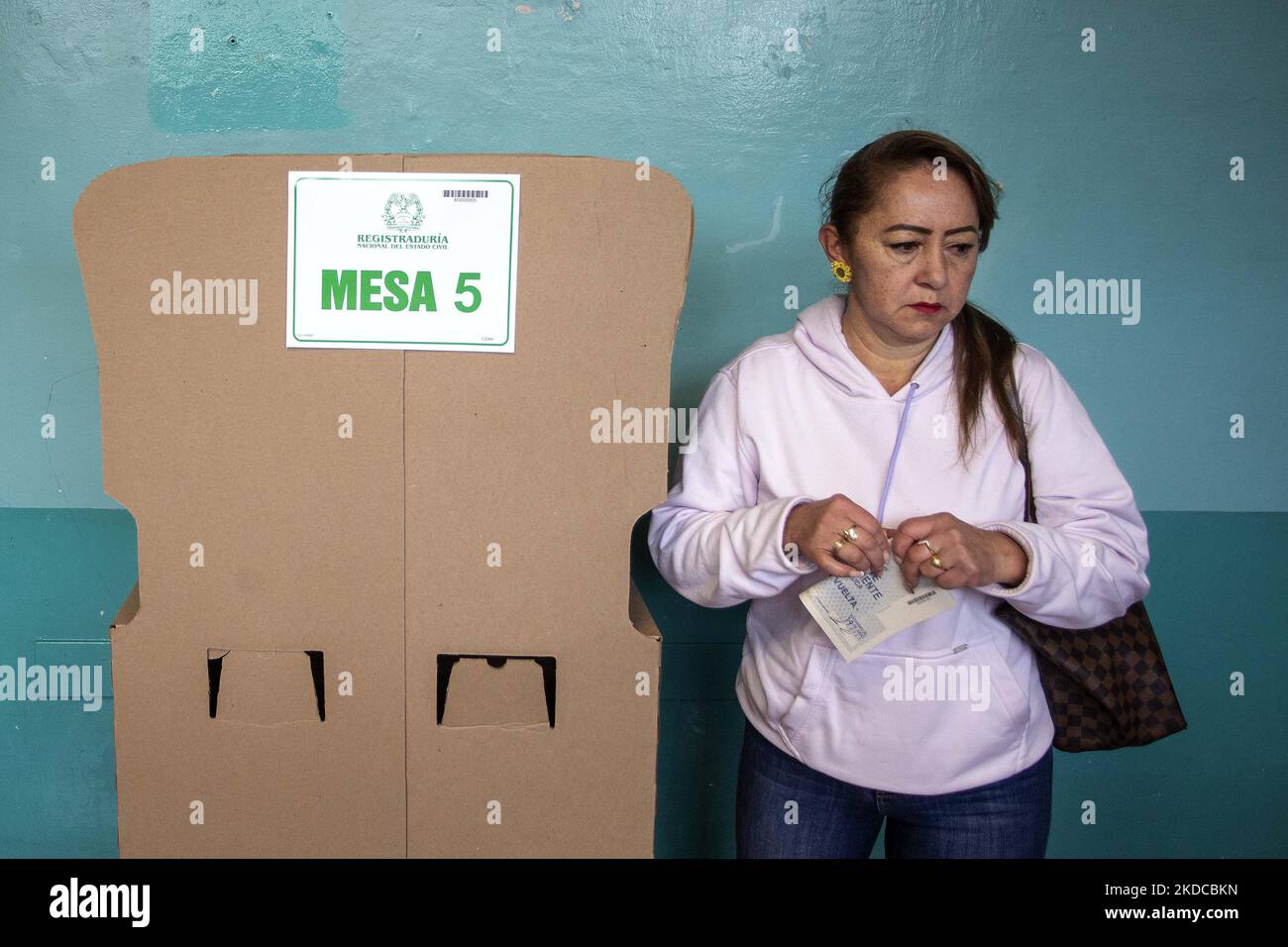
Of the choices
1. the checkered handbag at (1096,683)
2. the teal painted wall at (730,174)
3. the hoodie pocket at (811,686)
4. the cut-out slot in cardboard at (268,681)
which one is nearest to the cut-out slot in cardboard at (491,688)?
Result: the cut-out slot in cardboard at (268,681)

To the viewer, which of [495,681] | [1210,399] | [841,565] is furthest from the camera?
[1210,399]

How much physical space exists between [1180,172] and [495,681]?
1.68 metres

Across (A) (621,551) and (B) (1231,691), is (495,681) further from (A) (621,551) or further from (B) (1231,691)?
(B) (1231,691)

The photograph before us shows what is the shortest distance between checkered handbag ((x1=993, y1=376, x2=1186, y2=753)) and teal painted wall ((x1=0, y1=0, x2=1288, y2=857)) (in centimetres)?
78

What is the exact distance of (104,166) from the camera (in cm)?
197

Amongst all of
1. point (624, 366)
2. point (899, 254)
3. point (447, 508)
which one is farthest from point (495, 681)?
point (899, 254)

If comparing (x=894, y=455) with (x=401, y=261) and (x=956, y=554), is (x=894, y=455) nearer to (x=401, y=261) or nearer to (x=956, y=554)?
(x=956, y=554)

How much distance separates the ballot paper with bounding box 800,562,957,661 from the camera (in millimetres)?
1307

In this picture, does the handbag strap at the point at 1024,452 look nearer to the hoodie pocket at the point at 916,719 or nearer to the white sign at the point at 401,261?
the hoodie pocket at the point at 916,719

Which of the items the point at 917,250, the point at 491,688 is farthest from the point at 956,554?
the point at 491,688

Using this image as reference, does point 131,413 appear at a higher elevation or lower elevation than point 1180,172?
lower

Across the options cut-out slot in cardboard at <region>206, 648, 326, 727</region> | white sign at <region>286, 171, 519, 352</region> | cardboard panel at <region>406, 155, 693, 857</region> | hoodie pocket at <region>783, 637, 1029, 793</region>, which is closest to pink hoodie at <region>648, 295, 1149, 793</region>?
hoodie pocket at <region>783, 637, 1029, 793</region>

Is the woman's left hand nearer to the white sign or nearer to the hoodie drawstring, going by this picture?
the hoodie drawstring

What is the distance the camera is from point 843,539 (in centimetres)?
126
